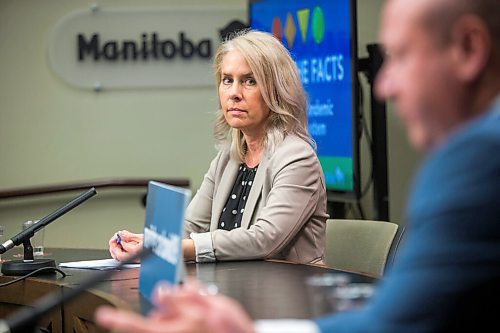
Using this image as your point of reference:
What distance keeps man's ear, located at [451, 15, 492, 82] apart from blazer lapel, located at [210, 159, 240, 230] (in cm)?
223

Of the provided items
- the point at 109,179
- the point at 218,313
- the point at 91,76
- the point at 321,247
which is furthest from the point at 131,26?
the point at 218,313

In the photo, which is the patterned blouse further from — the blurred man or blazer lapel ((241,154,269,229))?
the blurred man

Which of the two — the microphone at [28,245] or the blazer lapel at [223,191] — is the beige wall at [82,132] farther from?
the microphone at [28,245]

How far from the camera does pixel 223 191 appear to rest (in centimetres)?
347

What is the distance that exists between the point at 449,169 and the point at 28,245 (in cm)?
216

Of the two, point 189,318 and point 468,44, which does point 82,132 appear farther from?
point 468,44

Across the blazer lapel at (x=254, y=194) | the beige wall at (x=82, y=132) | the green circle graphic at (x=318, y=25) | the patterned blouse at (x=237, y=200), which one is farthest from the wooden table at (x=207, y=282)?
the beige wall at (x=82, y=132)

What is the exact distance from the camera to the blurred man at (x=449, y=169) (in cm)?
122

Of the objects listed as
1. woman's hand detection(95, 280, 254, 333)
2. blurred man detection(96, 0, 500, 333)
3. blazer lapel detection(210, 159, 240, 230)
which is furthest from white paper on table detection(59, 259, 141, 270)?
blurred man detection(96, 0, 500, 333)

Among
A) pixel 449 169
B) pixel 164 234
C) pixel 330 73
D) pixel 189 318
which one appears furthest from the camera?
pixel 330 73

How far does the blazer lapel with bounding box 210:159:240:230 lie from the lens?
11.3 feet

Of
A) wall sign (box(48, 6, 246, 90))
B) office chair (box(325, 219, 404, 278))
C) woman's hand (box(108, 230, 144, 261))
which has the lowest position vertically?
office chair (box(325, 219, 404, 278))

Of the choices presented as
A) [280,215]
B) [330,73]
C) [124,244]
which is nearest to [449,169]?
[280,215]

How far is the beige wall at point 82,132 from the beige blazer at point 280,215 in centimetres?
267
